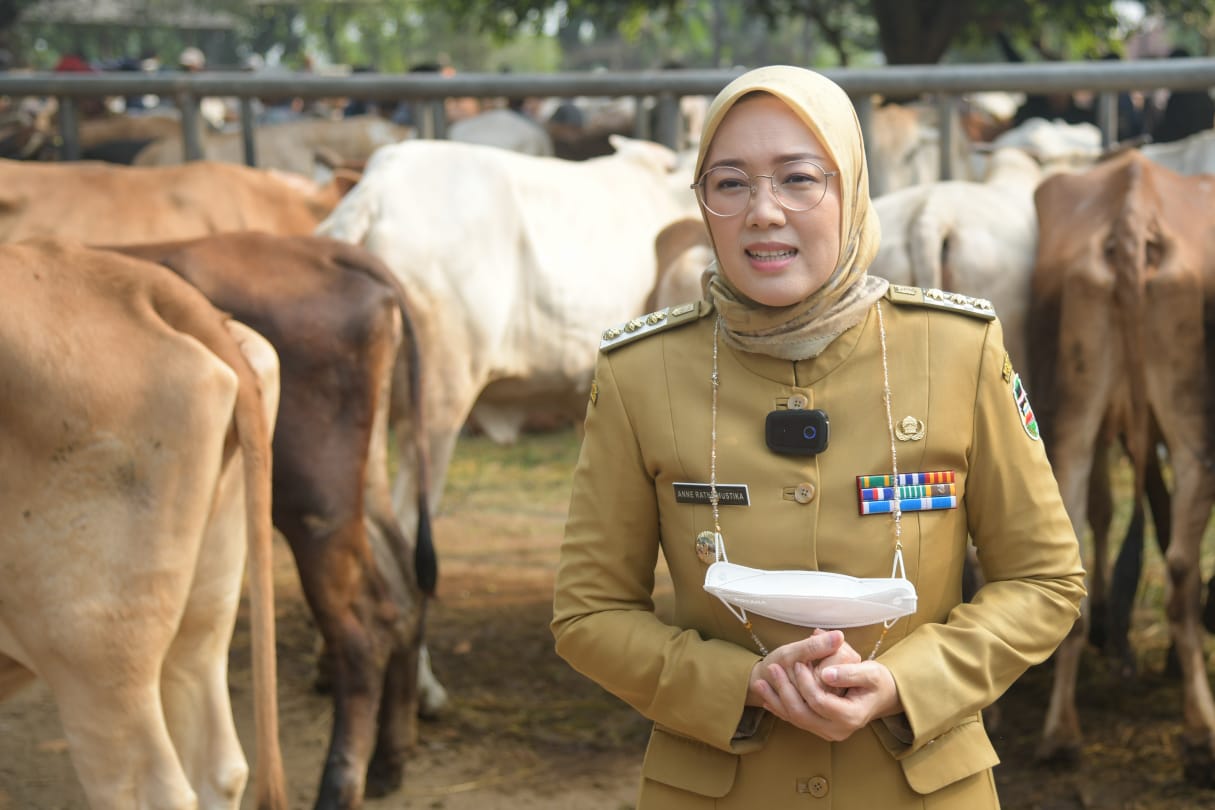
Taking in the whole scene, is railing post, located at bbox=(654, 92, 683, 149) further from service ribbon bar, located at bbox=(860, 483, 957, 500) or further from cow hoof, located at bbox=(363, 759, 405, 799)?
service ribbon bar, located at bbox=(860, 483, 957, 500)

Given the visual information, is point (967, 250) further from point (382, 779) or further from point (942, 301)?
point (942, 301)

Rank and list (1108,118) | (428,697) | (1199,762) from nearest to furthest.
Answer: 1. (1199,762)
2. (428,697)
3. (1108,118)

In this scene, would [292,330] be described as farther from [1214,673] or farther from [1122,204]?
[1214,673]

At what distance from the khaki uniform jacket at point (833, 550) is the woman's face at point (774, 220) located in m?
0.13

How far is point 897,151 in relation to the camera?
32.2ft

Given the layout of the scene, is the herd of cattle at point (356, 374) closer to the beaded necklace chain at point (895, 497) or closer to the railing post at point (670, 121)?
the railing post at point (670, 121)

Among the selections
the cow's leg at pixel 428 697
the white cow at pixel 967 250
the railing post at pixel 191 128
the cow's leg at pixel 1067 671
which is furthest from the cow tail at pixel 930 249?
the railing post at pixel 191 128

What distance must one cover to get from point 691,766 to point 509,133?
41.8 feet

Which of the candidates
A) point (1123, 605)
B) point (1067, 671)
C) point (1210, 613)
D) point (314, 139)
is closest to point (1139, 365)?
point (1067, 671)

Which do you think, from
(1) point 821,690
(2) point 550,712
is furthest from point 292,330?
(1) point 821,690

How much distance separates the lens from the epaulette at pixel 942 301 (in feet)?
6.88

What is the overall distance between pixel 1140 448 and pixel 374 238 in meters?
2.91

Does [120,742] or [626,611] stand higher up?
[626,611]

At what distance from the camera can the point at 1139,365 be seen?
4.54m
